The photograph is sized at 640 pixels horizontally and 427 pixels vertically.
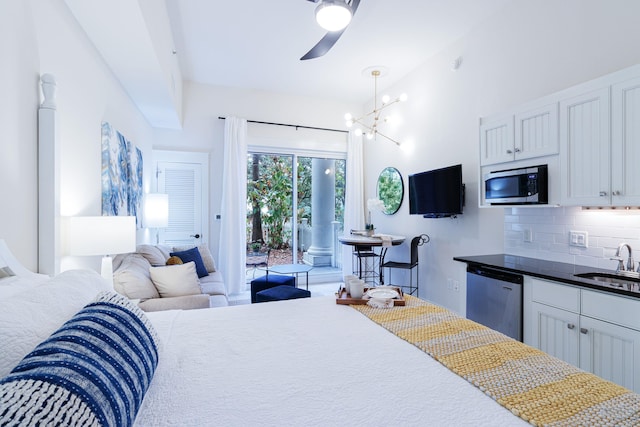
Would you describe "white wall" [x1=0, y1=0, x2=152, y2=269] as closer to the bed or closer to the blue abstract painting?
the blue abstract painting

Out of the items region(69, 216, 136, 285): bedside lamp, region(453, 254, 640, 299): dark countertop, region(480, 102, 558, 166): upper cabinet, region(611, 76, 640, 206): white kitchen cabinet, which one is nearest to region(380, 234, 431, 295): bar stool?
region(453, 254, 640, 299): dark countertop

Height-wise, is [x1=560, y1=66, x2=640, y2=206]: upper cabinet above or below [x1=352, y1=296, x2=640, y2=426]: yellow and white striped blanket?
above

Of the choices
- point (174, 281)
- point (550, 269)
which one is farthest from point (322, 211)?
point (550, 269)

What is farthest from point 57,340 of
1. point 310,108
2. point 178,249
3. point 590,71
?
point 310,108

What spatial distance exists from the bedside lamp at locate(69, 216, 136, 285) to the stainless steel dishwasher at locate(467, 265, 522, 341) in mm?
2617

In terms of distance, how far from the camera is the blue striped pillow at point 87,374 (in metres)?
0.56

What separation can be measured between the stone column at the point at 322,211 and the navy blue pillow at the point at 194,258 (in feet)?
6.82

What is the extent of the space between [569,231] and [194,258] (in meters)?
3.79

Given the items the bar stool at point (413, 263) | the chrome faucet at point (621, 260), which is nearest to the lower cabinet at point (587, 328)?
the chrome faucet at point (621, 260)

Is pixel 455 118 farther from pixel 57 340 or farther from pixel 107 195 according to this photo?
pixel 57 340

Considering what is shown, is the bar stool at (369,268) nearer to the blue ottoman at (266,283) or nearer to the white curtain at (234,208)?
the blue ottoman at (266,283)

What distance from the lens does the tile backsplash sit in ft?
7.06

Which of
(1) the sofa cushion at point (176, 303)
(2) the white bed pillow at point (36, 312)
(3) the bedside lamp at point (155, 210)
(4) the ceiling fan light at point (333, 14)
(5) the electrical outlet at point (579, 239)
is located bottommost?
(1) the sofa cushion at point (176, 303)

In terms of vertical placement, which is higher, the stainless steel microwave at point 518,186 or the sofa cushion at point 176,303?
the stainless steel microwave at point 518,186
